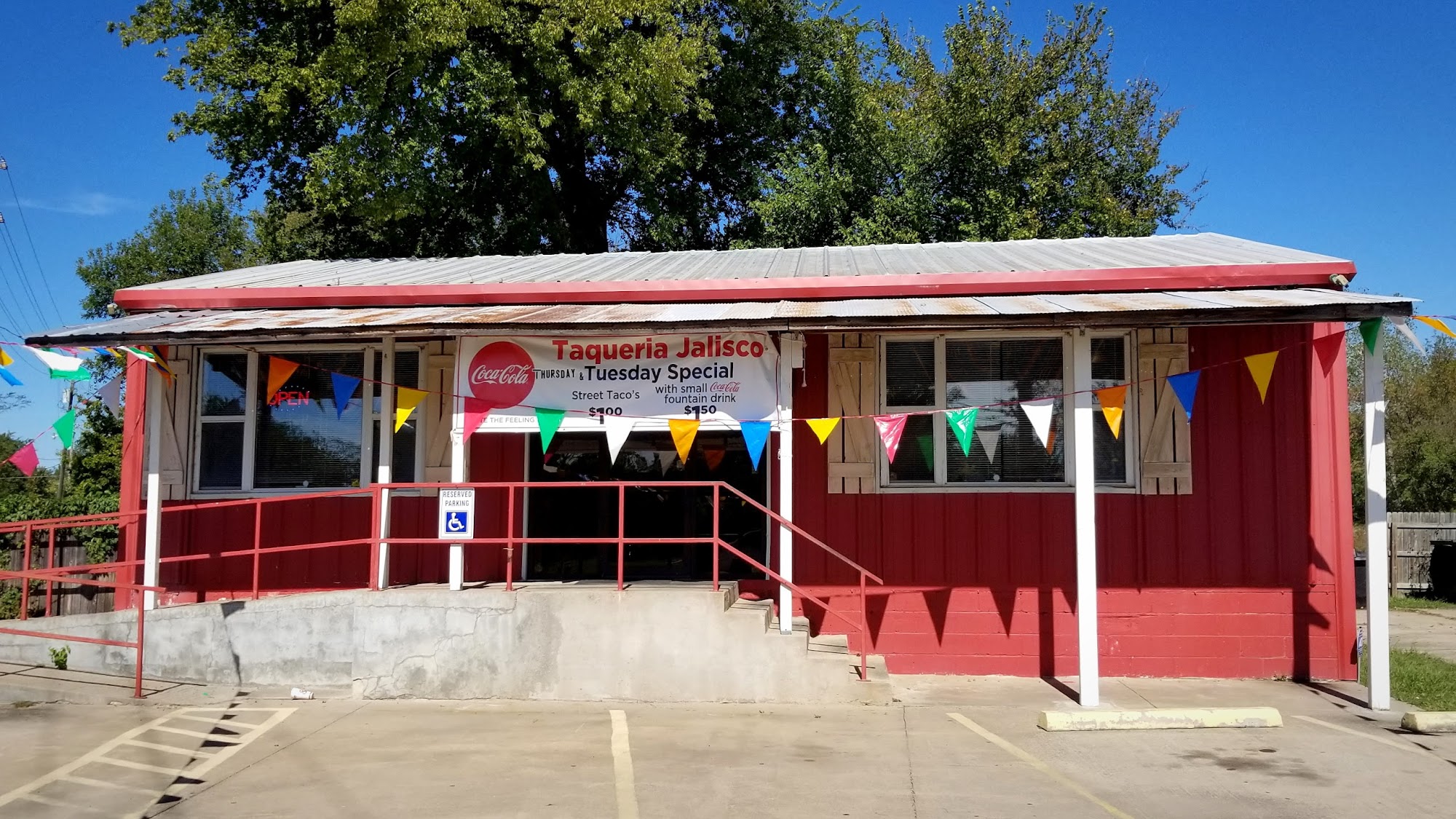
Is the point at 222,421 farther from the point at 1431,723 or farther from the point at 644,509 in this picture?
the point at 1431,723

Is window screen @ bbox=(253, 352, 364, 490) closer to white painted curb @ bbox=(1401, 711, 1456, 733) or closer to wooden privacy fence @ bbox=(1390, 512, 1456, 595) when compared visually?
white painted curb @ bbox=(1401, 711, 1456, 733)

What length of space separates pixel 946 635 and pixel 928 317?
3370 millimetres

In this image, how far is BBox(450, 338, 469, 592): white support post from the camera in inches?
357

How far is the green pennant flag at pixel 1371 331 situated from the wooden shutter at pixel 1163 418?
1.71m

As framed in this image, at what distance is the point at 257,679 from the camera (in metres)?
9.02

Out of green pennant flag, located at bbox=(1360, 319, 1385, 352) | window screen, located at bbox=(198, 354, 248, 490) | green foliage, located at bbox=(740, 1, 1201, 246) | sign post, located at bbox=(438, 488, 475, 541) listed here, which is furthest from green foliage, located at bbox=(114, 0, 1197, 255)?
green pennant flag, located at bbox=(1360, 319, 1385, 352)

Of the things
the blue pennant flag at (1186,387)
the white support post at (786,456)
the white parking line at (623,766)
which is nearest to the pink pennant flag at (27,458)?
the white parking line at (623,766)

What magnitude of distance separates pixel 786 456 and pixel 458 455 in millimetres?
3063

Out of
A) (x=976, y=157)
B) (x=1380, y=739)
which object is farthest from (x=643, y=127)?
(x=1380, y=739)

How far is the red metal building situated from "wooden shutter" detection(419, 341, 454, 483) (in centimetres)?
3

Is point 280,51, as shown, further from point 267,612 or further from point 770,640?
point 770,640

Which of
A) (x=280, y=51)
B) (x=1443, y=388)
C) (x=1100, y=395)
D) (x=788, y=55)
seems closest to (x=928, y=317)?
(x=1100, y=395)

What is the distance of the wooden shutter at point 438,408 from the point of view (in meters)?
10.3

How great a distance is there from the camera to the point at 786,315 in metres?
8.59
